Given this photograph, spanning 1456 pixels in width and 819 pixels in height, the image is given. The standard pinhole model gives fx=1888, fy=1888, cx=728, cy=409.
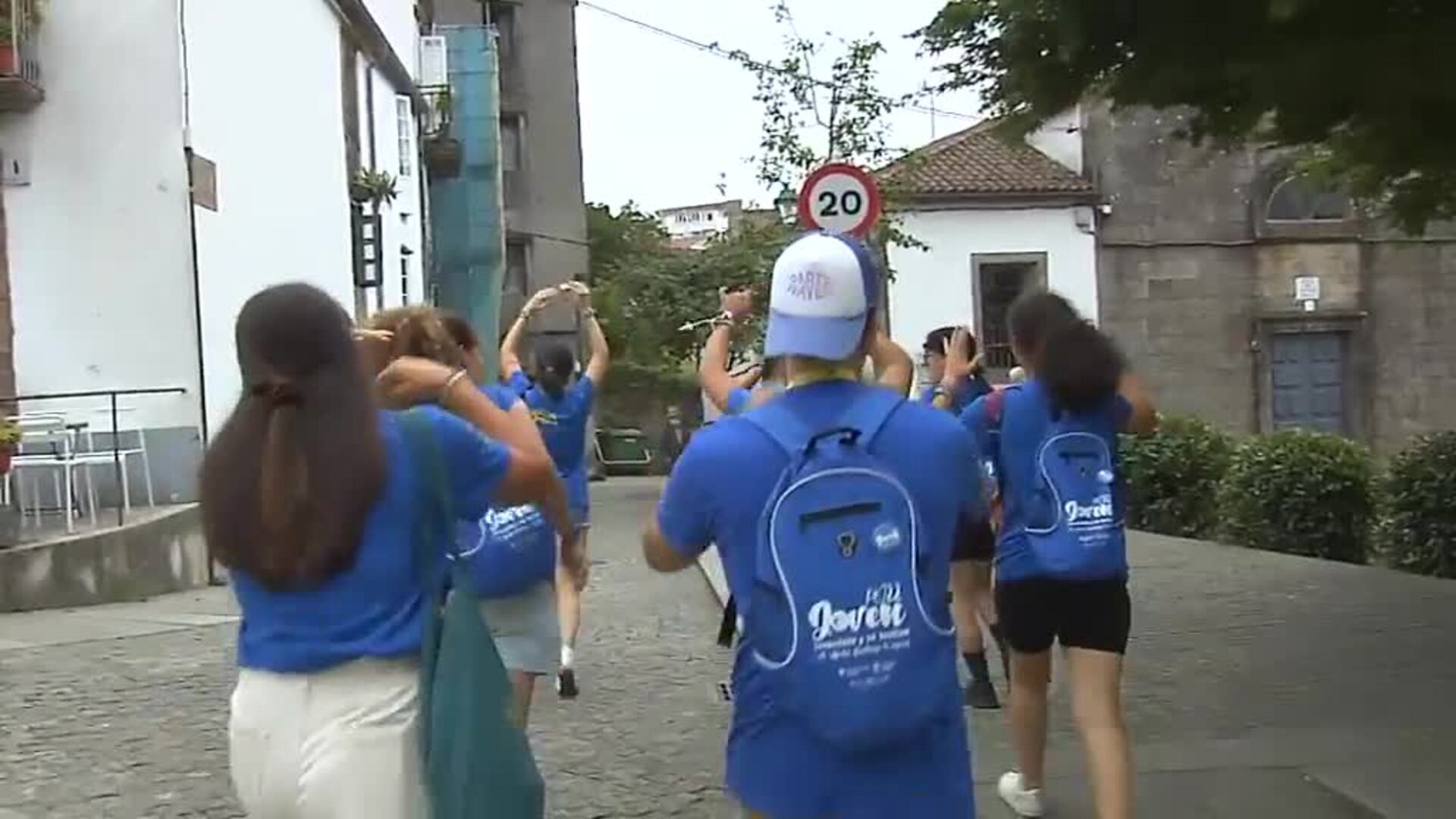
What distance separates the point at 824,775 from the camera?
3373mm

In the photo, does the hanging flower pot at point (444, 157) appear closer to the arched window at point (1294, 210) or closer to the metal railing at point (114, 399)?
the arched window at point (1294, 210)

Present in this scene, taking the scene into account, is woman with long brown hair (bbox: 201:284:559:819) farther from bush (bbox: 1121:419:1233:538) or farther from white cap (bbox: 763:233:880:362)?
bush (bbox: 1121:419:1233:538)

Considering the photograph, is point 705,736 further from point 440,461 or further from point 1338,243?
point 1338,243

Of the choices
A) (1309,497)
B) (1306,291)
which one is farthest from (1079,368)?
(1306,291)

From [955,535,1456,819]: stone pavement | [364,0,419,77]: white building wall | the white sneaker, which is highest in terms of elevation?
[364,0,419,77]: white building wall

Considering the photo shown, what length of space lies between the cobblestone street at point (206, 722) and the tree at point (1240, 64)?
123 inches

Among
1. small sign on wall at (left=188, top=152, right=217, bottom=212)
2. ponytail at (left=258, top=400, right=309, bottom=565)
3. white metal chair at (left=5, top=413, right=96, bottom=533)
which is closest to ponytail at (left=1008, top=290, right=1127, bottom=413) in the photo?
ponytail at (left=258, top=400, right=309, bottom=565)

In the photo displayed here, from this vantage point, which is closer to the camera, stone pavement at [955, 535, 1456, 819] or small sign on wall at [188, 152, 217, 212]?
stone pavement at [955, 535, 1456, 819]

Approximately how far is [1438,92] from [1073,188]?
22211mm

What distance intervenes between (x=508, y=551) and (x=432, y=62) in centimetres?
2595

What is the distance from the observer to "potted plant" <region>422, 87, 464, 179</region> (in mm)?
29688

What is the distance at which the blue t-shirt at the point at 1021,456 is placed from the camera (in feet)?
18.0

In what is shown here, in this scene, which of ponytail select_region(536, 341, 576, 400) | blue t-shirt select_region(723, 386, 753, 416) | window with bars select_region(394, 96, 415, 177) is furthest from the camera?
window with bars select_region(394, 96, 415, 177)

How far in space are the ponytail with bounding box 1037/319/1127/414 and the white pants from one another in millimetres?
2563
